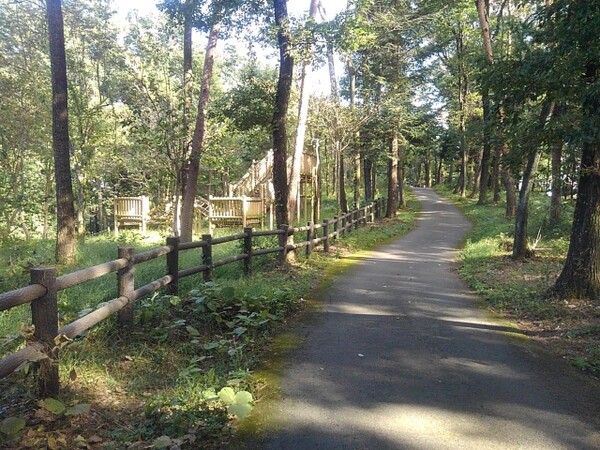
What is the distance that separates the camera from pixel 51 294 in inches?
138

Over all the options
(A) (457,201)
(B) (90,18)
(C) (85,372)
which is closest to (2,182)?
(B) (90,18)

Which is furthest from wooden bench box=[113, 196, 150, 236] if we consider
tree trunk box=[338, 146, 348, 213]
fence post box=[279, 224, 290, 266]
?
fence post box=[279, 224, 290, 266]

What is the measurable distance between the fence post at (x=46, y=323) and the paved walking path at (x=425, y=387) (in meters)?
1.68

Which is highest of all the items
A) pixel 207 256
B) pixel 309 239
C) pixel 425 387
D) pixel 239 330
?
pixel 207 256

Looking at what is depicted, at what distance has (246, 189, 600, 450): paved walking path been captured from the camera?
3412mm

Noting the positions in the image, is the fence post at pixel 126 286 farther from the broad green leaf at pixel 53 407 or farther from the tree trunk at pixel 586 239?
the tree trunk at pixel 586 239

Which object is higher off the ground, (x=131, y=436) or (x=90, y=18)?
(x=90, y=18)

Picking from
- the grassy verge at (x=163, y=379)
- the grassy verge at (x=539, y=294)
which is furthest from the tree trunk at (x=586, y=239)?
the grassy verge at (x=163, y=379)

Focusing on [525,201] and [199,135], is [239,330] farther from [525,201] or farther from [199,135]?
[199,135]

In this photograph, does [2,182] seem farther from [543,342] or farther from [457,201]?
[457,201]

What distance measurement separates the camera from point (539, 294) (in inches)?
310

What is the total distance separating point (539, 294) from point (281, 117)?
656 cm

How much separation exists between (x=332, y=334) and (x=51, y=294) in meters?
3.40

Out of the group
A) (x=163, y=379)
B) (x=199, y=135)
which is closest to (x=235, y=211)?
(x=199, y=135)
